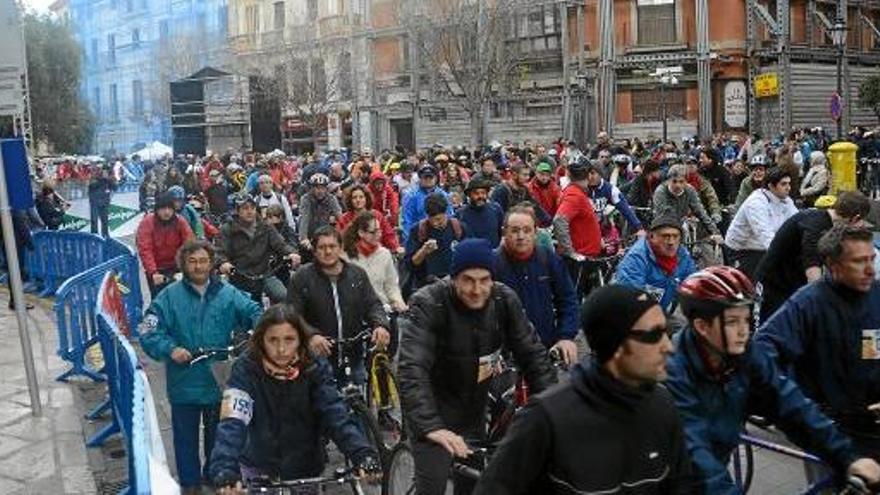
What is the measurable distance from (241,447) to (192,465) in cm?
187

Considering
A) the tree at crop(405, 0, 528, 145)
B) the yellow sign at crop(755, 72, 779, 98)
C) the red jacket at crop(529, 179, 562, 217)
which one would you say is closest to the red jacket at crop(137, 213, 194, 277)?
the red jacket at crop(529, 179, 562, 217)

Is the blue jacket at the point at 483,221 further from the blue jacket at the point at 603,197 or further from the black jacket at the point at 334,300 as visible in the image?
the black jacket at the point at 334,300

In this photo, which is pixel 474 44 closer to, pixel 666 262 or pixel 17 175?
pixel 17 175

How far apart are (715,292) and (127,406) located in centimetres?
381

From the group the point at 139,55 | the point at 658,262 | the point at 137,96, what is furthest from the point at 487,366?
the point at 139,55

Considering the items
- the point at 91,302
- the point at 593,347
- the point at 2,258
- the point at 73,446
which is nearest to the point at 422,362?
the point at 593,347

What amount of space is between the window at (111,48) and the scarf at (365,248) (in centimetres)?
6201

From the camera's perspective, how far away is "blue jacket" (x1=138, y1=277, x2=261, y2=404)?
245 inches

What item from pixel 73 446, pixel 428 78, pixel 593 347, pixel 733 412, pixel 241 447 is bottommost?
pixel 73 446

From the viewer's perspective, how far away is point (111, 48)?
218 feet

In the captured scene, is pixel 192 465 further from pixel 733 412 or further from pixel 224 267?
pixel 733 412

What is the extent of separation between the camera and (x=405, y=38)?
4400 centimetres

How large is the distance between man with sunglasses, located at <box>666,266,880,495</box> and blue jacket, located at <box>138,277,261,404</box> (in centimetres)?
340

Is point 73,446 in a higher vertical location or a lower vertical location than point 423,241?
lower
